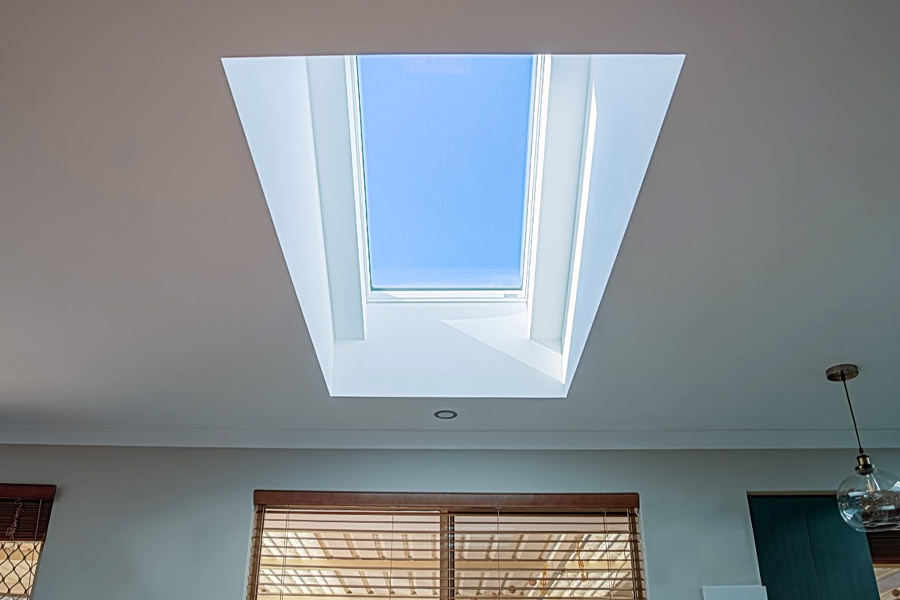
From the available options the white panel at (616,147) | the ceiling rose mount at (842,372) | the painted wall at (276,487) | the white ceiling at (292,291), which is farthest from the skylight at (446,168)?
the ceiling rose mount at (842,372)

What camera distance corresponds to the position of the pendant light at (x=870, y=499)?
2.72 m

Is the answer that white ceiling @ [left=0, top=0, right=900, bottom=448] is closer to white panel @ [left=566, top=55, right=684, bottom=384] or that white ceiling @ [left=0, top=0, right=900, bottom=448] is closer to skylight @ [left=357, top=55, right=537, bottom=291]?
white panel @ [left=566, top=55, right=684, bottom=384]

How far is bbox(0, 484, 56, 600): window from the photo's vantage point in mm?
3664

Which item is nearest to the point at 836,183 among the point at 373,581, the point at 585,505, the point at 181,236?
the point at 181,236

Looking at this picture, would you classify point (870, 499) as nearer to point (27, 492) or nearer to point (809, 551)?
point (809, 551)

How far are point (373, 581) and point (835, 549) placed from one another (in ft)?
6.93

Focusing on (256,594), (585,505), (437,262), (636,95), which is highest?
(437,262)

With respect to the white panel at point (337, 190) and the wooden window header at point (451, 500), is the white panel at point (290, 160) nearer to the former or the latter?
the white panel at point (337, 190)

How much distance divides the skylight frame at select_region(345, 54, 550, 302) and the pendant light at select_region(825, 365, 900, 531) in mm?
1362

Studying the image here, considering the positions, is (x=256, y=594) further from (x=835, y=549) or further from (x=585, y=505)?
(x=835, y=549)

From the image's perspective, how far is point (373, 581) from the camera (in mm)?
3621

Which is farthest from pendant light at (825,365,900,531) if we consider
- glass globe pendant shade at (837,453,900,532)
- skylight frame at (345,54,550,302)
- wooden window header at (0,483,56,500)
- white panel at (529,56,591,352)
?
wooden window header at (0,483,56,500)

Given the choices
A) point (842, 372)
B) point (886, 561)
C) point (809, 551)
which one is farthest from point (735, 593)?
point (842, 372)

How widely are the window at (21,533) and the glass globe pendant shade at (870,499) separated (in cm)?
338
